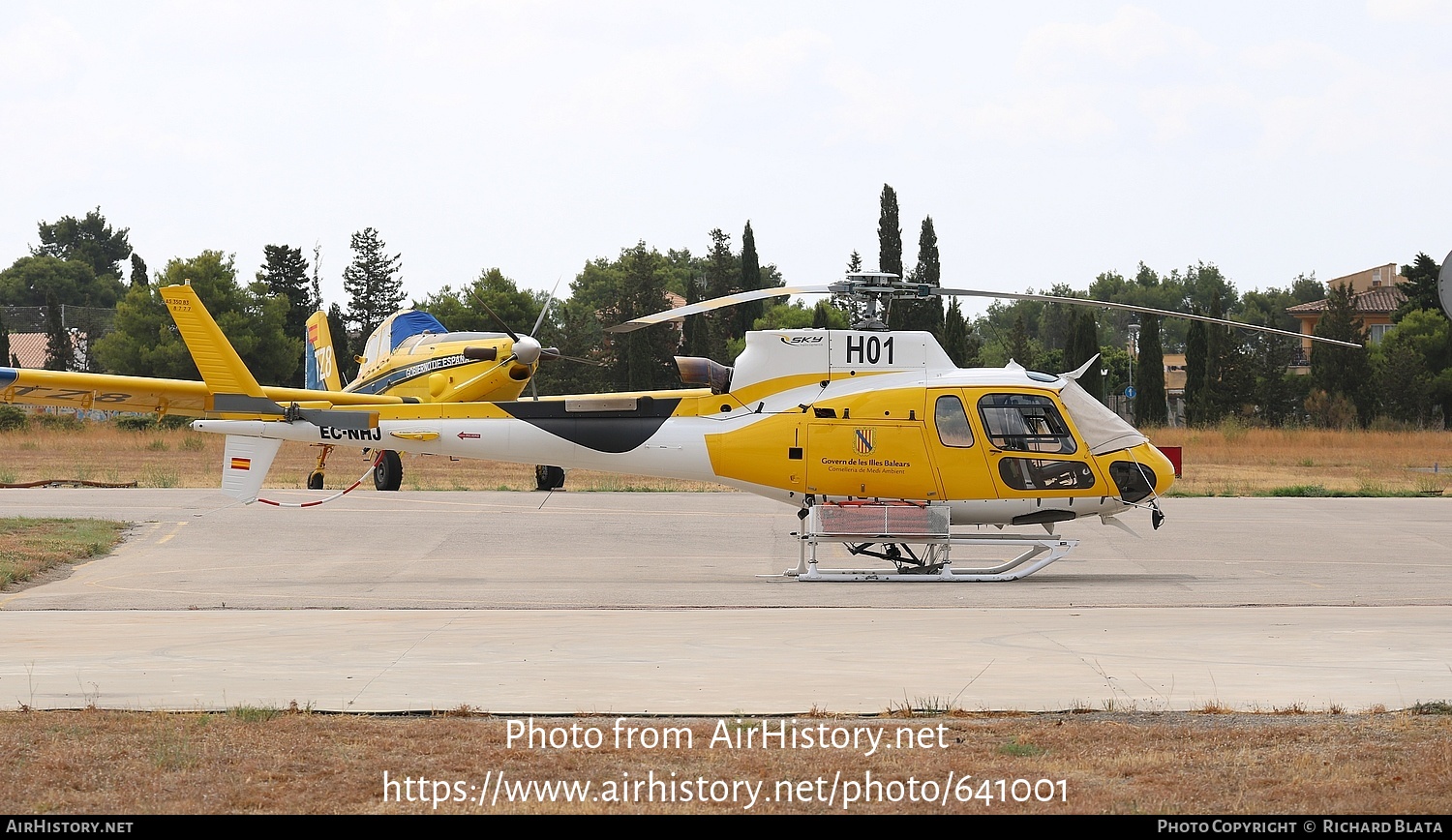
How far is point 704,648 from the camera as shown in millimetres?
9859

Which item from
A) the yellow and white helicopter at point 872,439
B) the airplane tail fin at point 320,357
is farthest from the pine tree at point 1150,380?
the yellow and white helicopter at point 872,439

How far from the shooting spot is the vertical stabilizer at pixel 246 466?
1700 cm

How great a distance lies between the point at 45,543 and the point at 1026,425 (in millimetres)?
12199

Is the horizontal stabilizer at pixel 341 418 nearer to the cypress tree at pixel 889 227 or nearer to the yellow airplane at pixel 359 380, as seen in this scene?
the yellow airplane at pixel 359 380

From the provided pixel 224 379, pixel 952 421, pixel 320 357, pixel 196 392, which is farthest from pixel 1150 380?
pixel 196 392

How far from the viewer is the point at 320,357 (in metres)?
31.1

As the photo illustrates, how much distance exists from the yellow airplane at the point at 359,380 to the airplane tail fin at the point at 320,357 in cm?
3

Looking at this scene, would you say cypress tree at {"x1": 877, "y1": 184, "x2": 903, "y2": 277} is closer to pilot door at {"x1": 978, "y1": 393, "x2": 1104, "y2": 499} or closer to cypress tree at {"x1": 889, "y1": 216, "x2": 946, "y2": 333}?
cypress tree at {"x1": 889, "y1": 216, "x2": 946, "y2": 333}

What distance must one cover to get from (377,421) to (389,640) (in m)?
7.46

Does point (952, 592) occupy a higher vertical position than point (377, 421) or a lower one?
lower

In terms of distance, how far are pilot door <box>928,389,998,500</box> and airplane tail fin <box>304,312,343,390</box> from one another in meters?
17.4

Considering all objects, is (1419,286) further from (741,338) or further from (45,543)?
(45,543)

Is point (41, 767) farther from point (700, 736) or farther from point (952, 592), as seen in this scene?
point (952, 592)

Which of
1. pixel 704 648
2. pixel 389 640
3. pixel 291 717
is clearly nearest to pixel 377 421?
pixel 389 640
